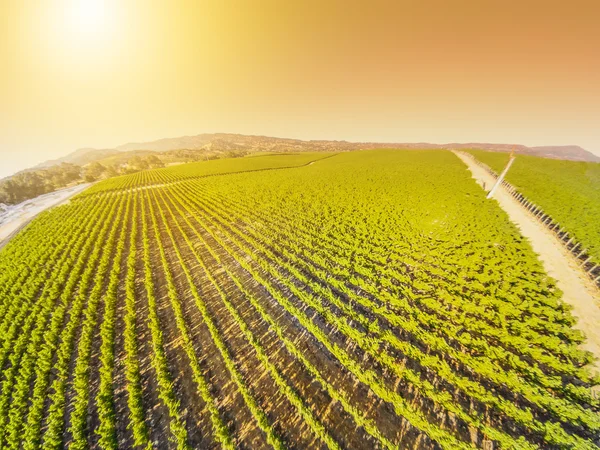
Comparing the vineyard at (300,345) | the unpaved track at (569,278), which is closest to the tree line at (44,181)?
the vineyard at (300,345)

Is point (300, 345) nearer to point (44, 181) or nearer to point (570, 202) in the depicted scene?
point (570, 202)

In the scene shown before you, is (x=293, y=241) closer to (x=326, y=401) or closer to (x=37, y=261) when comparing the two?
(x=326, y=401)

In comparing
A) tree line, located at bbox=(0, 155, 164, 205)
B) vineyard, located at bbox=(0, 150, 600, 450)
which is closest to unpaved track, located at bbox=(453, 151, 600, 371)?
vineyard, located at bbox=(0, 150, 600, 450)

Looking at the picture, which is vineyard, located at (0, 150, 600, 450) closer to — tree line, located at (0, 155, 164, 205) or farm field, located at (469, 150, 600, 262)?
farm field, located at (469, 150, 600, 262)

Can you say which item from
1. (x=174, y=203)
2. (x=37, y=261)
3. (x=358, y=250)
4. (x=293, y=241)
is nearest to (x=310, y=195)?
(x=293, y=241)

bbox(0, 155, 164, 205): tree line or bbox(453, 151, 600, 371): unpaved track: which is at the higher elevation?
bbox(0, 155, 164, 205): tree line
